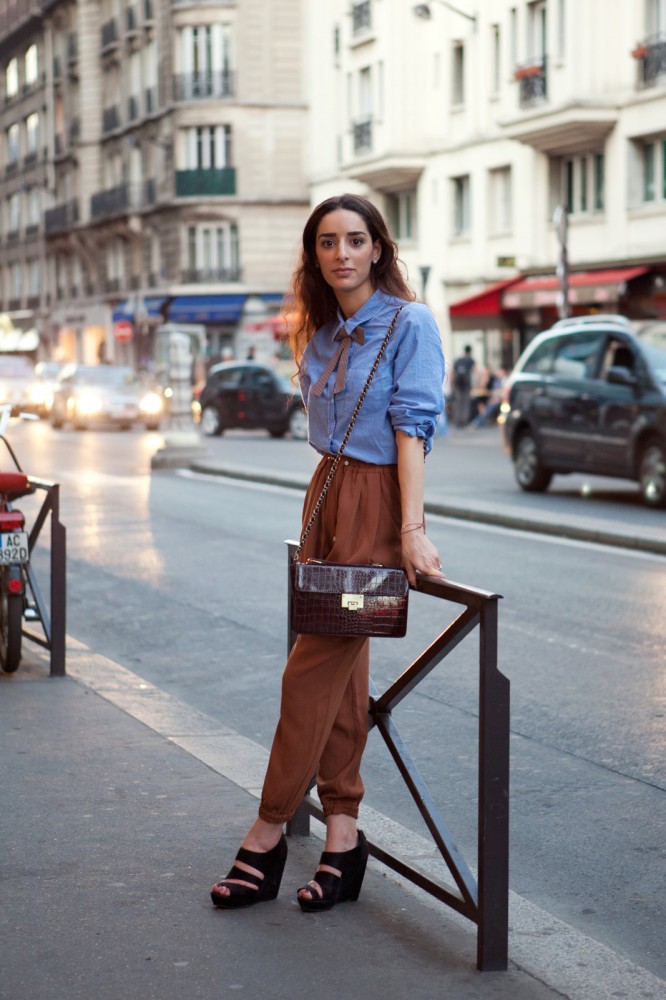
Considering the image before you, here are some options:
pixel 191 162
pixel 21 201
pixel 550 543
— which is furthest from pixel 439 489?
pixel 21 201

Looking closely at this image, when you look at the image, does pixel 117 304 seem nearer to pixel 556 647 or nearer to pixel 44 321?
pixel 44 321

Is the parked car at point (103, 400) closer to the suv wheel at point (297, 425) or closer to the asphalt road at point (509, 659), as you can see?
the suv wheel at point (297, 425)

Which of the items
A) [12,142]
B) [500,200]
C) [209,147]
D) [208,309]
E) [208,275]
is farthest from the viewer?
[12,142]

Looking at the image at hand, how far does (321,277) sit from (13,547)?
3.30m

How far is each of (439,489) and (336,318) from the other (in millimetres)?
14114

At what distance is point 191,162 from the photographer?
59.4 m

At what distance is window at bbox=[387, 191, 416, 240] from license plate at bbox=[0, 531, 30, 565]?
37244mm

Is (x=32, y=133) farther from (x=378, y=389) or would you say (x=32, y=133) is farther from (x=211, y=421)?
(x=378, y=389)

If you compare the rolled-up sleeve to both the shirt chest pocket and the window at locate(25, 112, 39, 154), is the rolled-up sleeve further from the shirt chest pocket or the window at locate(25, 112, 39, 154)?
the window at locate(25, 112, 39, 154)

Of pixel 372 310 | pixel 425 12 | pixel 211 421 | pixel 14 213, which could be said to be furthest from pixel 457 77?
pixel 14 213

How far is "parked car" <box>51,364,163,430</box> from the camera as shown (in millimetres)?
36719

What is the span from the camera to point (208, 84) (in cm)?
5866

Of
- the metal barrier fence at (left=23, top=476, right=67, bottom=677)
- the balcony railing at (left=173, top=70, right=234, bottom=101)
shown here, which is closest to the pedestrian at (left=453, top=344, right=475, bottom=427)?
the balcony railing at (left=173, top=70, right=234, bottom=101)

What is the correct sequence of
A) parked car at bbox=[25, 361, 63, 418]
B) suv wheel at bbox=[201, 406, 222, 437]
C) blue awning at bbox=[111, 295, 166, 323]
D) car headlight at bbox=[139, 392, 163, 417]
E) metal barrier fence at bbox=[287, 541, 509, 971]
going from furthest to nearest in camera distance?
blue awning at bbox=[111, 295, 166, 323]
parked car at bbox=[25, 361, 63, 418]
car headlight at bbox=[139, 392, 163, 417]
suv wheel at bbox=[201, 406, 222, 437]
metal barrier fence at bbox=[287, 541, 509, 971]
